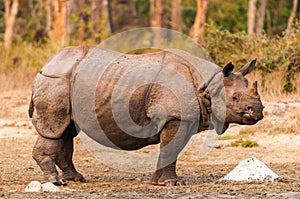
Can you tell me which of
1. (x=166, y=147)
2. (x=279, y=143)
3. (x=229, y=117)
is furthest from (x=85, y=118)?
(x=279, y=143)

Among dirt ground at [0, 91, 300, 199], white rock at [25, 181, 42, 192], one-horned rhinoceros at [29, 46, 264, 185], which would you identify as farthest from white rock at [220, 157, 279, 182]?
white rock at [25, 181, 42, 192]

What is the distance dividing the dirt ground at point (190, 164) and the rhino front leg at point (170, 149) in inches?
8.0

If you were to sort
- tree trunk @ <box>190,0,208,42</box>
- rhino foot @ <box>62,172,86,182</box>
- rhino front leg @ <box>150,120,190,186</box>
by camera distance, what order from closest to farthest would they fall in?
rhino front leg @ <box>150,120,190,186</box>
rhino foot @ <box>62,172,86,182</box>
tree trunk @ <box>190,0,208,42</box>

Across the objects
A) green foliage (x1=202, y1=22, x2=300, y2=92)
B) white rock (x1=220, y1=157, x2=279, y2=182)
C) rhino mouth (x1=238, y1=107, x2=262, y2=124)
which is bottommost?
green foliage (x1=202, y1=22, x2=300, y2=92)

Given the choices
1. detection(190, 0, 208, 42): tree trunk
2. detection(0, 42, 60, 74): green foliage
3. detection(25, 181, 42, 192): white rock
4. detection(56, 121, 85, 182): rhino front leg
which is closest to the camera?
detection(25, 181, 42, 192): white rock

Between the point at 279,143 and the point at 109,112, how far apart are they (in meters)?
5.32

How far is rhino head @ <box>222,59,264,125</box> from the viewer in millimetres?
10398

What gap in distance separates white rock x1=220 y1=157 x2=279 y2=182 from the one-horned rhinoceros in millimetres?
592

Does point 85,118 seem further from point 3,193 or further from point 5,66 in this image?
point 5,66

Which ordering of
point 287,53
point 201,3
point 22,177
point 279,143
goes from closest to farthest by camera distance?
point 22,177 → point 279,143 → point 287,53 → point 201,3

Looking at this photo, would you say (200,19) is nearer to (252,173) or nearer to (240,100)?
(252,173)

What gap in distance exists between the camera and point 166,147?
10.6 metres

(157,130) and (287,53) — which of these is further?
(287,53)

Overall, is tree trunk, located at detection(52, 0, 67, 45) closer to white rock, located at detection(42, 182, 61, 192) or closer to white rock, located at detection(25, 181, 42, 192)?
white rock, located at detection(42, 182, 61, 192)
